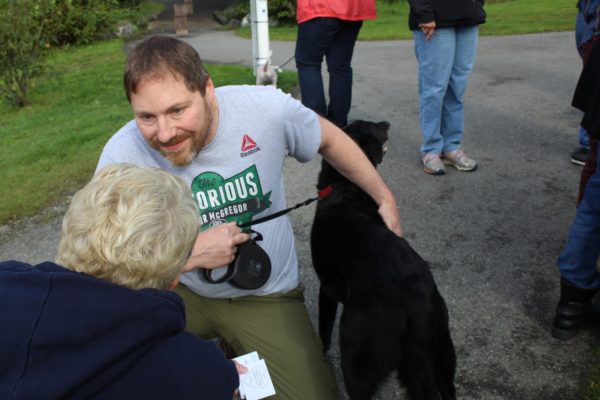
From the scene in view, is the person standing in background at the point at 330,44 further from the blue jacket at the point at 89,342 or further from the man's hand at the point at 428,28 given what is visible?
the blue jacket at the point at 89,342

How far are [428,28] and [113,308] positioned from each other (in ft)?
11.4

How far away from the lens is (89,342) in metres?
1.09

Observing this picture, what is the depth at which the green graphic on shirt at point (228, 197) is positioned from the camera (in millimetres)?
2137

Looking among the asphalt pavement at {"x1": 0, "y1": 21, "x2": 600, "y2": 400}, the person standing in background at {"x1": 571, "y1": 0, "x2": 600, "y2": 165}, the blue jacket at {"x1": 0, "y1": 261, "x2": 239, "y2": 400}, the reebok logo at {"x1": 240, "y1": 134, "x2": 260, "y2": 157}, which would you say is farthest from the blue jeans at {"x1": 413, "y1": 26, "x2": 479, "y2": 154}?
the blue jacket at {"x1": 0, "y1": 261, "x2": 239, "y2": 400}

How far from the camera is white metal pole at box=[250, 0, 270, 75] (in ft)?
21.8

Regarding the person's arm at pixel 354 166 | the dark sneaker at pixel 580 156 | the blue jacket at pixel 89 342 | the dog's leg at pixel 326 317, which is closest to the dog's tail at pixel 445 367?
the person's arm at pixel 354 166

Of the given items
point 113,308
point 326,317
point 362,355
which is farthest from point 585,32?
point 113,308

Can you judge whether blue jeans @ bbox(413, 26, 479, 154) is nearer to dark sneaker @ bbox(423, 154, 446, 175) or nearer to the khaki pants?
dark sneaker @ bbox(423, 154, 446, 175)

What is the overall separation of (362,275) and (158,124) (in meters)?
0.97

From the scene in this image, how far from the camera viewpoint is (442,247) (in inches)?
133

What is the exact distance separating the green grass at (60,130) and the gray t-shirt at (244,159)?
2796 mm

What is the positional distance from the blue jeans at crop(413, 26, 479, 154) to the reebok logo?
242 cm

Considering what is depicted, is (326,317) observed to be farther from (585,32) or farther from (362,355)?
(585,32)

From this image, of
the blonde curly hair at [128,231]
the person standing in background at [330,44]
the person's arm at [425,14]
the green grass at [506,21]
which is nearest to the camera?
the blonde curly hair at [128,231]
